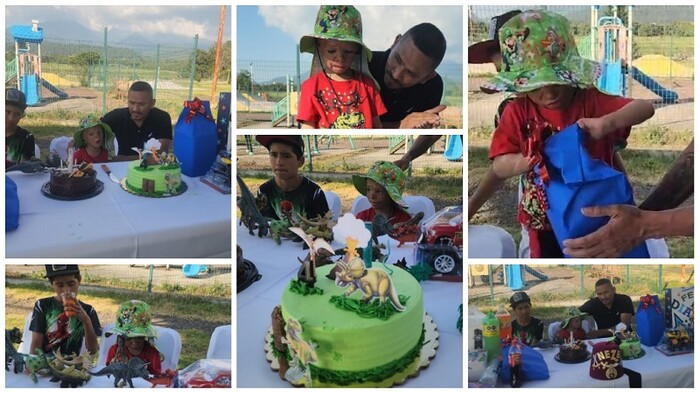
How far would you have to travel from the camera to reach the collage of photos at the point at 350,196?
2424mm

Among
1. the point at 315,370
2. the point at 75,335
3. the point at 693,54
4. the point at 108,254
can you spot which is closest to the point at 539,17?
the point at 693,54

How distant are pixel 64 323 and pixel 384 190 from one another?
4.42ft

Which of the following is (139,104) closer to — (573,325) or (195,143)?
(195,143)

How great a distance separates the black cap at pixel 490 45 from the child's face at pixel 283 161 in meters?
0.70

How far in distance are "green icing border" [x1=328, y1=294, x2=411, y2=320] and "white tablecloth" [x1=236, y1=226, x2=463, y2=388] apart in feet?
1.01

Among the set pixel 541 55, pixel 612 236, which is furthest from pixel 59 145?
pixel 612 236

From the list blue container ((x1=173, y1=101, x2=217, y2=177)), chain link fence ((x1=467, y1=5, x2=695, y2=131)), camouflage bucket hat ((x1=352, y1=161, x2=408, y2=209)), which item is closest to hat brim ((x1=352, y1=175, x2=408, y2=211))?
camouflage bucket hat ((x1=352, y1=161, x2=408, y2=209))

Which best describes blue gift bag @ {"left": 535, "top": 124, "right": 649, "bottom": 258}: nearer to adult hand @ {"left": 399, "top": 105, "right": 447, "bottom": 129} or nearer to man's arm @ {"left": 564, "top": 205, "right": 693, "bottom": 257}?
man's arm @ {"left": 564, "top": 205, "right": 693, "bottom": 257}

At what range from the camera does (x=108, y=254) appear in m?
2.62

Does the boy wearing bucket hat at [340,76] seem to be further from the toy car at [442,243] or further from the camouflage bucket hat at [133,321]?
the camouflage bucket hat at [133,321]

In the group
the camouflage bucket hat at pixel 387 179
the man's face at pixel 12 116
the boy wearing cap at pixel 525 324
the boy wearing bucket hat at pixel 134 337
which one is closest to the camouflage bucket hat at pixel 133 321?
the boy wearing bucket hat at pixel 134 337

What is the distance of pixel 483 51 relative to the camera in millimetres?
2477

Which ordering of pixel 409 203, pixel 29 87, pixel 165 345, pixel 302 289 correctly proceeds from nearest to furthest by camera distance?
pixel 302 289 → pixel 29 87 → pixel 409 203 → pixel 165 345

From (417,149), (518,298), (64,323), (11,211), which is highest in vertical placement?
(417,149)
